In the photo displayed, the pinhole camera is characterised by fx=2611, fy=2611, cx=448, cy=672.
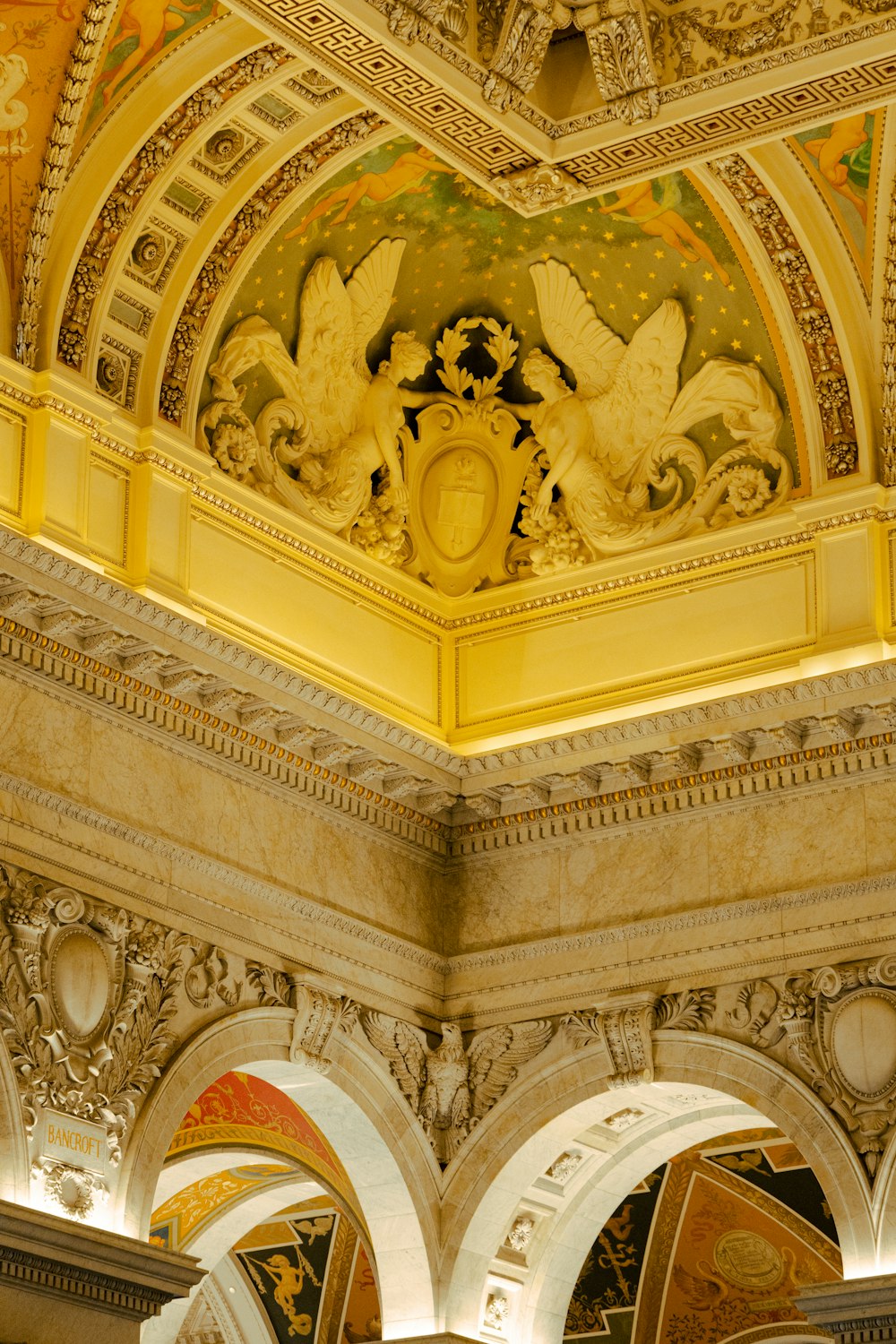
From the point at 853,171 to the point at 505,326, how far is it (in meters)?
2.93

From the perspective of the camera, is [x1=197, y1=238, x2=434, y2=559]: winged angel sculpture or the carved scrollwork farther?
[x1=197, y1=238, x2=434, y2=559]: winged angel sculpture

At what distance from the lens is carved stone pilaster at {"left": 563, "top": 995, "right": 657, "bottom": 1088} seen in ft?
52.7

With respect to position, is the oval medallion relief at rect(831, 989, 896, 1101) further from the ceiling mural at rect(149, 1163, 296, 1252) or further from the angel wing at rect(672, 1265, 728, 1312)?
the angel wing at rect(672, 1265, 728, 1312)

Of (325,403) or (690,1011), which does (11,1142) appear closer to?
(690,1011)

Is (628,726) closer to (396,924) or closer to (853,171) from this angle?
(396,924)

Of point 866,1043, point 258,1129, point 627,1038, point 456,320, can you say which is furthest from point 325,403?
point 866,1043

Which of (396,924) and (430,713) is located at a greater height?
(430,713)

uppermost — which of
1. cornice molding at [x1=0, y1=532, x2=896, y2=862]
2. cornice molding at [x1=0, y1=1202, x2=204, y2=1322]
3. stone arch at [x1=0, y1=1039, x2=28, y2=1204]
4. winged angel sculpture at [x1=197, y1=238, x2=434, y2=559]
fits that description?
winged angel sculpture at [x1=197, y1=238, x2=434, y2=559]

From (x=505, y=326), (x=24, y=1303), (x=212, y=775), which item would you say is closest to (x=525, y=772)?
(x=212, y=775)

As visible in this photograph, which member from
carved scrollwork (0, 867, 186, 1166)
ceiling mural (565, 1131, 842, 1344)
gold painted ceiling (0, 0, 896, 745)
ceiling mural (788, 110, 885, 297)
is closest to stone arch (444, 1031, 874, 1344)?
gold painted ceiling (0, 0, 896, 745)

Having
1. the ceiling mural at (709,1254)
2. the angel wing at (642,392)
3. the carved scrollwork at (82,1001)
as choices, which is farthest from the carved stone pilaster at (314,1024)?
the ceiling mural at (709,1254)

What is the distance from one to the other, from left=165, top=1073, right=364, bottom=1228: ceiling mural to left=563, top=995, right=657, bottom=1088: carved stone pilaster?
6.68 feet

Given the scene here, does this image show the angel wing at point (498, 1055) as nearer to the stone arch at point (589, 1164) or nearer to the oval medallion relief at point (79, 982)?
the stone arch at point (589, 1164)

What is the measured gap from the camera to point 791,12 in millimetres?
13344
